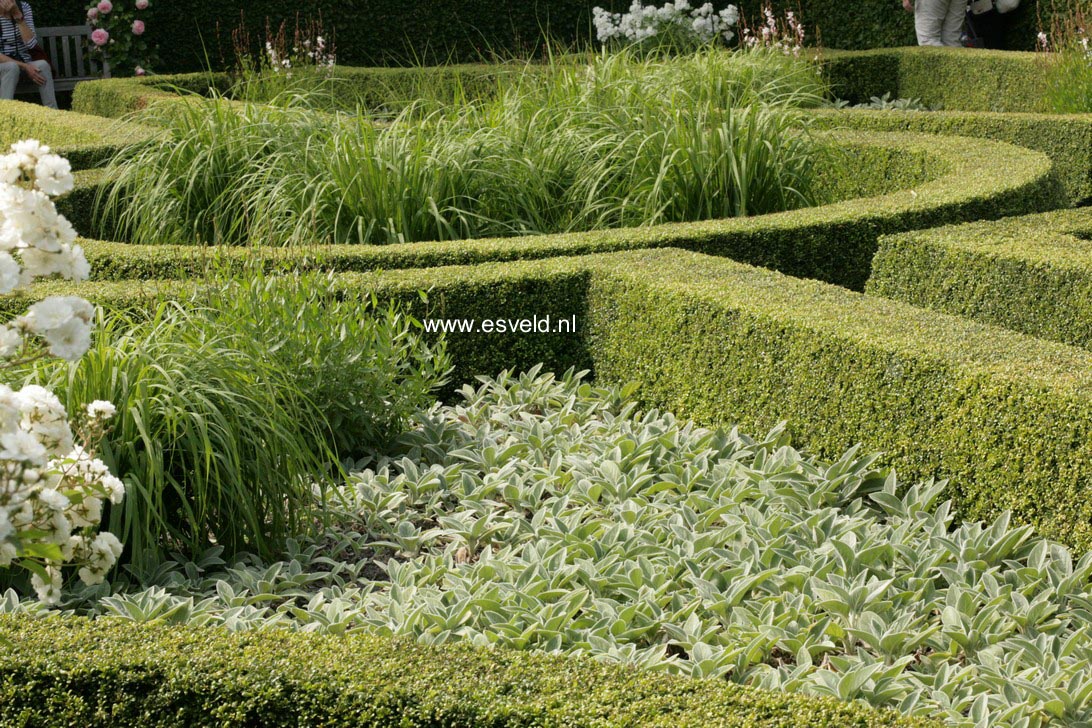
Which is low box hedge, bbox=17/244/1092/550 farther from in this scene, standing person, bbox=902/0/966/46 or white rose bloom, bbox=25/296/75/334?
standing person, bbox=902/0/966/46

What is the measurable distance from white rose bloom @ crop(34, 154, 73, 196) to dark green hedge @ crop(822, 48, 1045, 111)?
9526 mm

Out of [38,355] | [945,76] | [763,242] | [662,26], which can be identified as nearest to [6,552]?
[38,355]

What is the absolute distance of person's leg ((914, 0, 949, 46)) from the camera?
1303 cm

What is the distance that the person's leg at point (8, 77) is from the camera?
12766 mm

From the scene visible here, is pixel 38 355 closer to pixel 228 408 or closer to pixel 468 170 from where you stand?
pixel 228 408

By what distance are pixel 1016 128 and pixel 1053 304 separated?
4.40 m

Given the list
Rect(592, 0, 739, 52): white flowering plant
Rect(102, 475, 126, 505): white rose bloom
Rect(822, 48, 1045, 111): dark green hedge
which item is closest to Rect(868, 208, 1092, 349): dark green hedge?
Rect(102, 475, 126, 505): white rose bloom

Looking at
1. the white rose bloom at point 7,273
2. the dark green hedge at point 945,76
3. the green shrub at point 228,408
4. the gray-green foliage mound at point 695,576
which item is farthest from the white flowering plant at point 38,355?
the dark green hedge at point 945,76

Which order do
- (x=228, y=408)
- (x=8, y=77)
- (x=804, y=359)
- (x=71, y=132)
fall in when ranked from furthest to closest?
1. (x=8, y=77)
2. (x=71, y=132)
3. (x=804, y=359)
4. (x=228, y=408)

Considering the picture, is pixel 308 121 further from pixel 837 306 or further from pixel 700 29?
pixel 700 29

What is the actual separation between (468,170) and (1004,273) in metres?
2.66

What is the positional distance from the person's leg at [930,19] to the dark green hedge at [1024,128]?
14.0 ft

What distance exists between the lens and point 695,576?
323 centimetres

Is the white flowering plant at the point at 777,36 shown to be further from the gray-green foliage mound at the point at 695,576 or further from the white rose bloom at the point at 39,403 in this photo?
the white rose bloom at the point at 39,403
